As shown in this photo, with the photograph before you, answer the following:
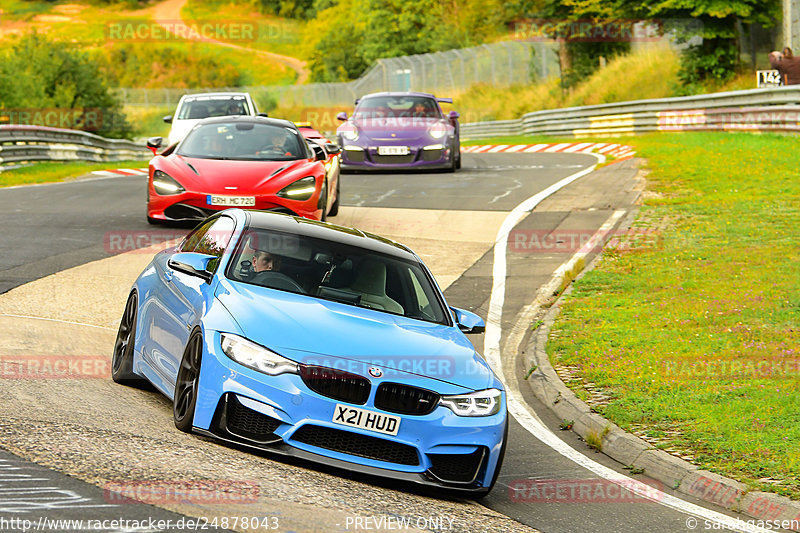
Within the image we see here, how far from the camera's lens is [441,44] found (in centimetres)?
8944

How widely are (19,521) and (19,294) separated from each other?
689 cm

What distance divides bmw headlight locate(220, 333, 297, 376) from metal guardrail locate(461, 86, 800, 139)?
22.3 metres

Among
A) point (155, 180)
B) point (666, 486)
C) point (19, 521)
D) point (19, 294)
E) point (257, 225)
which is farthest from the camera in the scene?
point (155, 180)

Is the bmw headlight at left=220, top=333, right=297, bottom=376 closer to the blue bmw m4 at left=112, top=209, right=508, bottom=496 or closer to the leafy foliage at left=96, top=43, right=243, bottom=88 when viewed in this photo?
the blue bmw m4 at left=112, top=209, right=508, bottom=496

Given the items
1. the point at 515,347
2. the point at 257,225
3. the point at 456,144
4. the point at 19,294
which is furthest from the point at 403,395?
the point at 456,144

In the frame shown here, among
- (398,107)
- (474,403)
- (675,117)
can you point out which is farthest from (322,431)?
(675,117)

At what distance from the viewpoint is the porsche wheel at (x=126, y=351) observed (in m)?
8.12

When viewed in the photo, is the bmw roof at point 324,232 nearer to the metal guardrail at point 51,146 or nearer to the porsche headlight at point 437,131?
the porsche headlight at point 437,131

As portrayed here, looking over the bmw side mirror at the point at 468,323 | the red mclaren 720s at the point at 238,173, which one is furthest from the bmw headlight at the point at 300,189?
the bmw side mirror at the point at 468,323

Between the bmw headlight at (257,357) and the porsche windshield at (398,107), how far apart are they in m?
19.5

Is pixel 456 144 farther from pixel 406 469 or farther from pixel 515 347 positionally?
pixel 406 469

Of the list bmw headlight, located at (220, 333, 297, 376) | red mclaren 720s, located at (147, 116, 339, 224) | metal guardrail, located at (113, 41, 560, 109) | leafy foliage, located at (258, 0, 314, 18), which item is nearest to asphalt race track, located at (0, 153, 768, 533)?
bmw headlight, located at (220, 333, 297, 376)

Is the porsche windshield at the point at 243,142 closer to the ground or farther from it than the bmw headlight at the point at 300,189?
farther from it

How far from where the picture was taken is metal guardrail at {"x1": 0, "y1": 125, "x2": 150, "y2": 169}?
28.2 metres
